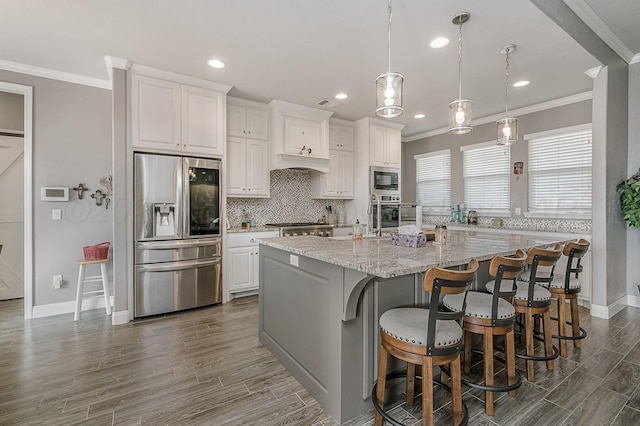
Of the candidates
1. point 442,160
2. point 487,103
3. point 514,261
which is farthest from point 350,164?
point 514,261

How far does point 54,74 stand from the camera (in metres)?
3.50

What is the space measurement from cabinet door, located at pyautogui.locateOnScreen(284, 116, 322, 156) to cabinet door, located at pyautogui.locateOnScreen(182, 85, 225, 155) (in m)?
1.02

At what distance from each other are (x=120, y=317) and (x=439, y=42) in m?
4.26

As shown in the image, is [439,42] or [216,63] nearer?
[439,42]

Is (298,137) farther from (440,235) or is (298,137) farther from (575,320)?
(575,320)

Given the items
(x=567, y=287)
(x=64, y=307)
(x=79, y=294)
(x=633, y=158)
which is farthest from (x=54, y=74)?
(x=633, y=158)

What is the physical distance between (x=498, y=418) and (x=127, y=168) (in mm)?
3908

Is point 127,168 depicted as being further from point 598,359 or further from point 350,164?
point 598,359

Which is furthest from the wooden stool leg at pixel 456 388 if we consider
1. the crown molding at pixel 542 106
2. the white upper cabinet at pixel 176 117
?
the crown molding at pixel 542 106

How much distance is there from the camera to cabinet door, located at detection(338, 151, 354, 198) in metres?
5.35

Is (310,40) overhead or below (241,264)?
overhead

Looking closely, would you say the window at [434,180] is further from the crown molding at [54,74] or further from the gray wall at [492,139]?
the crown molding at [54,74]

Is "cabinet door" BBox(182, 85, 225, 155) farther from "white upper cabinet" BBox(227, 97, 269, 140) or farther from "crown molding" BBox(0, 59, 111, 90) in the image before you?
"crown molding" BBox(0, 59, 111, 90)

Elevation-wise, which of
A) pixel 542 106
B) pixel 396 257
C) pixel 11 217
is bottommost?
pixel 396 257
